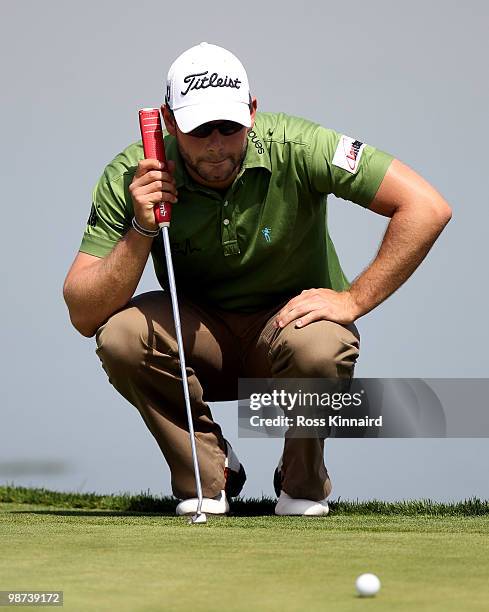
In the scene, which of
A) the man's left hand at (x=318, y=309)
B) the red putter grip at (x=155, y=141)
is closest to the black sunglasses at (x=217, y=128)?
→ the red putter grip at (x=155, y=141)

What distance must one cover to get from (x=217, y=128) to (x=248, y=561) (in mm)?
1694

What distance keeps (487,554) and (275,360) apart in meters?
1.40

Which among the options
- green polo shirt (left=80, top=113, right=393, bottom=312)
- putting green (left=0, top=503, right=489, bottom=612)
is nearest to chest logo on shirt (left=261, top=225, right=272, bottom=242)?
green polo shirt (left=80, top=113, right=393, bottom=312)

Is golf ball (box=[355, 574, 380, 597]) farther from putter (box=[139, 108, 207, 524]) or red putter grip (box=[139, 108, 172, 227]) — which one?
red putter grip (box=[139, 108, 172, 227])

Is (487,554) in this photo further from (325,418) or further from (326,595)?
(325,418)

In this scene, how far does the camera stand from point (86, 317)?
12.9 ft

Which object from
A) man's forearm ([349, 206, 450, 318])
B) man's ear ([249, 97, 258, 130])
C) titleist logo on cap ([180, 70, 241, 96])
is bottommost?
man's forearm ([349, 206, 450, 318])

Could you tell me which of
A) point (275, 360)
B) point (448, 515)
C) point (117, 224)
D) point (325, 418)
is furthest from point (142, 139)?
point (448, 515)

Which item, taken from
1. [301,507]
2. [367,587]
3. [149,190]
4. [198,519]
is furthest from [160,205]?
[367,587]

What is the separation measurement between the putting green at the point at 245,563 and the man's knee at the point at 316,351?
1.71 ft

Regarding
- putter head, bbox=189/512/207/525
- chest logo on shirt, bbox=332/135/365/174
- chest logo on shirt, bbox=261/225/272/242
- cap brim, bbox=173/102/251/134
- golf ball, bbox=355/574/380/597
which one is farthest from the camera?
chest logo on shirt, bbox=261/225/272/242

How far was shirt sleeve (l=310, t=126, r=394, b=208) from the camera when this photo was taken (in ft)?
12.7

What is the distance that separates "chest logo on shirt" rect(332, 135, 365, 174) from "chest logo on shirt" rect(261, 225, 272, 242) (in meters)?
0.34

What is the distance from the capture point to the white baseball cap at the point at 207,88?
12.0 ft
